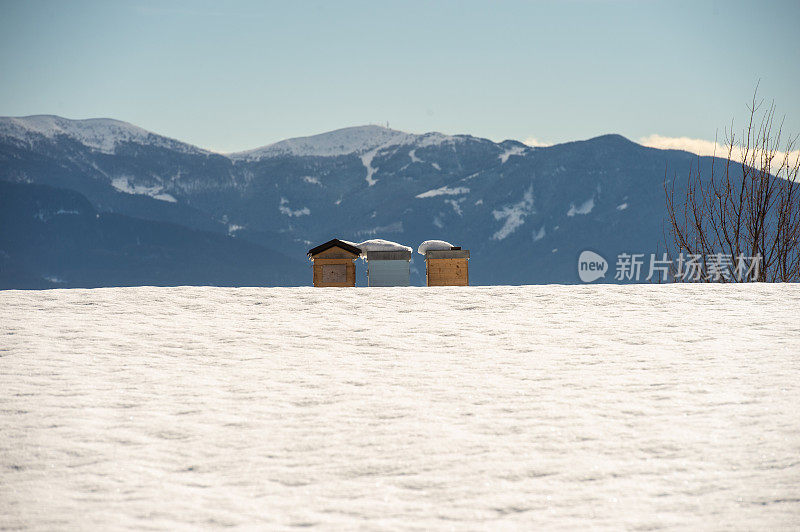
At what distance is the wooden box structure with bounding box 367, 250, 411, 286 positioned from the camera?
1964cm

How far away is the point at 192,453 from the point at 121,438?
32.6 inches

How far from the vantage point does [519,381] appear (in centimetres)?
901

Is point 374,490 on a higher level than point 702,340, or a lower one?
lower

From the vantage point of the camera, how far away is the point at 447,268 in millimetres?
19844

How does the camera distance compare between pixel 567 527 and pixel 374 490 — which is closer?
pixel 567 527

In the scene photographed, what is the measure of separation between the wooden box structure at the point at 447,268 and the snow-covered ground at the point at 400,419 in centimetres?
641

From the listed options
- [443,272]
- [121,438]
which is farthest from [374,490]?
[443,272]

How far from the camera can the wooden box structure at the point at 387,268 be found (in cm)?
1964

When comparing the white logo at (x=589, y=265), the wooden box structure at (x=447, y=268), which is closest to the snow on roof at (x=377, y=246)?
the wooden box structure at (x=447, y=268)

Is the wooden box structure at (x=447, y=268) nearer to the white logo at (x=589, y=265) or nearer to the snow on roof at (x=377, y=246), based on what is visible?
the snow on roof at (x=377, y=246)

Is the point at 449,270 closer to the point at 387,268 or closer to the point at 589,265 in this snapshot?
the point at 387,268

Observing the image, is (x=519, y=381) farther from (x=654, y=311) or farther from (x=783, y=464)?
(x=654, y=311)

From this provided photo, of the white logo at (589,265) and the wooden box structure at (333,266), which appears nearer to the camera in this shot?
the wooden box structure at (333,266)

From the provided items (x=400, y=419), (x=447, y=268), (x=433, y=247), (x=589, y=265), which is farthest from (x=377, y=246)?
(x=400, y=419)
